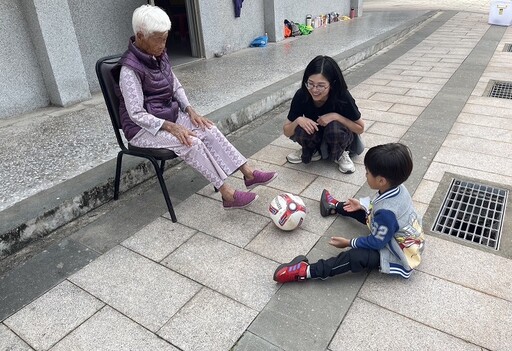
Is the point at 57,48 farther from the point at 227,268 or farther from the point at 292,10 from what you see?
the point at 292,10

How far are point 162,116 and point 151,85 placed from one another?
0.74 ft

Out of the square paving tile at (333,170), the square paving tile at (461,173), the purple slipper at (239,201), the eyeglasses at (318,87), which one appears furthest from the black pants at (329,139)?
the purple slipper at (239,201)

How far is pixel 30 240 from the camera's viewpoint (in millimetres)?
2639

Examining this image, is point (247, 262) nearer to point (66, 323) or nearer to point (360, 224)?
point (360, 224)

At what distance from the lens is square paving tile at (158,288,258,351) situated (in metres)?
1.89

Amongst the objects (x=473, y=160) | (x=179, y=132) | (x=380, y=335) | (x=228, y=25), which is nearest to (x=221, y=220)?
(x=179, y=132)

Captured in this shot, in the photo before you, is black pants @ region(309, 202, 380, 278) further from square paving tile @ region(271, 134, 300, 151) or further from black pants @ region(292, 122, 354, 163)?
square paving tile @ region(271, 134, 300, 151)

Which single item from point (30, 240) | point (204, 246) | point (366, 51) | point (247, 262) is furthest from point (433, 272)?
point (366, 51)

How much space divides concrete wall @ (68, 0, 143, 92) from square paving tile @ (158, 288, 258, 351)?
13.3 ft

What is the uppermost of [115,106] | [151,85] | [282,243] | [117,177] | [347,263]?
[151,85]

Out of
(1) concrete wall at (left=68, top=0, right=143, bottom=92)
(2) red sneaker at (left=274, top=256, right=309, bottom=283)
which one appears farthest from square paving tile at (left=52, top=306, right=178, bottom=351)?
(1) concrete wall at (left=68, top=0, right=143, bottom=92)

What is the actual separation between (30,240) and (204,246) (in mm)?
1146

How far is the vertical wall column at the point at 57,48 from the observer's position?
4250mm

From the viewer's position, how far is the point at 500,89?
5410 mm
